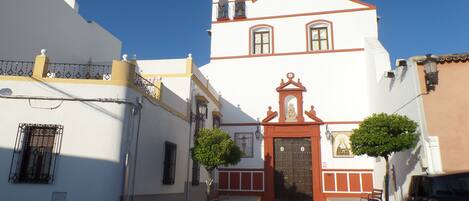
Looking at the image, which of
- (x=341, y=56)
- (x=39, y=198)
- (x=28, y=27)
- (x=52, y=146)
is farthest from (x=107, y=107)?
(x=341, y=56)

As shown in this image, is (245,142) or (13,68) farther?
(245,142)

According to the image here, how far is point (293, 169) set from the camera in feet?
56.0

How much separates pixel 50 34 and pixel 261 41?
970 cm

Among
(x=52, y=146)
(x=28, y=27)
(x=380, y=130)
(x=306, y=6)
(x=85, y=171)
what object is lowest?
(x=85, y=171)

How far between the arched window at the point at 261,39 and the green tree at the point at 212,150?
25.4ft

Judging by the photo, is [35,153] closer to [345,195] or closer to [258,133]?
[258,133]

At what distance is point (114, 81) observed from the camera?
9.55 metres

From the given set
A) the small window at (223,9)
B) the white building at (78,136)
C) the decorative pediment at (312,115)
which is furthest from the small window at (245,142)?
the white building at (78,136)

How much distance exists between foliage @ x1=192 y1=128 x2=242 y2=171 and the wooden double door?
5.35 m

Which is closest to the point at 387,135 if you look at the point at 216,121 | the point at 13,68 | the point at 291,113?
the point at 291,113

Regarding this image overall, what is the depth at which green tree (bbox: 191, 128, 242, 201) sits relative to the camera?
38.7ft

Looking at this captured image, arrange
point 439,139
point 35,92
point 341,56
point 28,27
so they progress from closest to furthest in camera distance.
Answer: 1. point 35,92
2. point 439,139
3. point 28,27
4. point 341,56

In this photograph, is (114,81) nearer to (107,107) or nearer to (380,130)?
(107,107)

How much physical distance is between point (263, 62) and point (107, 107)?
10.5 metres
